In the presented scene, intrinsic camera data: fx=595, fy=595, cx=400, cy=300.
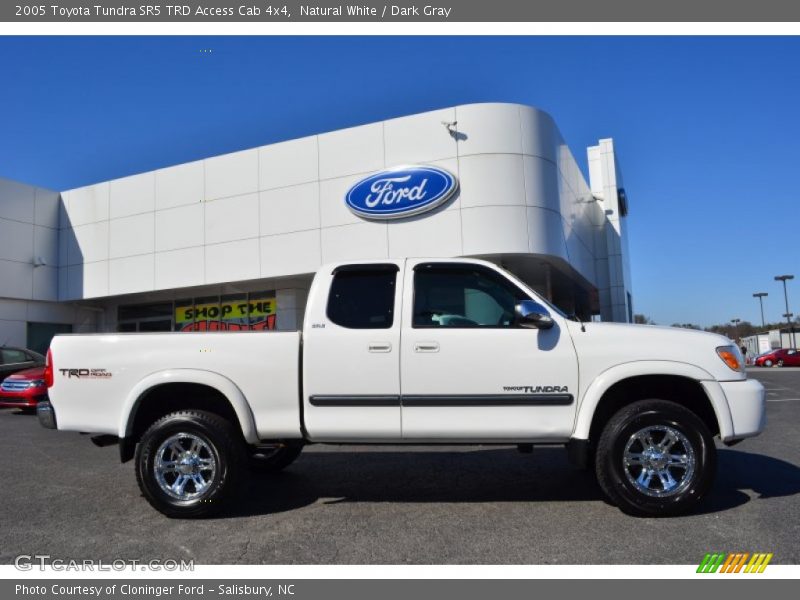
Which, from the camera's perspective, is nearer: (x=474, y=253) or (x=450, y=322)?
(x=450, y=322)

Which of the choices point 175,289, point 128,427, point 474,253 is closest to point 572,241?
point 474,253

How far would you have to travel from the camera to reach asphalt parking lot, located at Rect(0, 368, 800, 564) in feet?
12.8

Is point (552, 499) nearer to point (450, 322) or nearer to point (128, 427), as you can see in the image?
point (450, 322)

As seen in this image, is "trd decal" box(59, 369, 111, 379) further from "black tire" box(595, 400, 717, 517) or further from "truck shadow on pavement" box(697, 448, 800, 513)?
"truck shadow on pavement" box(697, 448, 800, 513)

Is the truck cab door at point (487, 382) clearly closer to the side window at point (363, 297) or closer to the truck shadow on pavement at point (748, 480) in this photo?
the side window at point (363, 297)

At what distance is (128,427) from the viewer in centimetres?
496

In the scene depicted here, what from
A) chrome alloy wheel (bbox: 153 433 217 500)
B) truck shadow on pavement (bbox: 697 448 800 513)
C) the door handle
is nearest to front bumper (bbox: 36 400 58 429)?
chrome alloy wheel (bbox: 153 433 217 500)

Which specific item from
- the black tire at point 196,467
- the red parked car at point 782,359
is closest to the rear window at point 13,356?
→ the black tire at point 196,467

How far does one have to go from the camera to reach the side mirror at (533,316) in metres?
4.57

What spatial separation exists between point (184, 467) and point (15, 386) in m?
10.7

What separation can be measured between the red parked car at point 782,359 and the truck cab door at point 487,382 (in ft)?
135

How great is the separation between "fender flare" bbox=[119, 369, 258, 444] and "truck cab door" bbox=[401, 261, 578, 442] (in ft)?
4.22

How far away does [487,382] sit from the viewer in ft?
15.3
